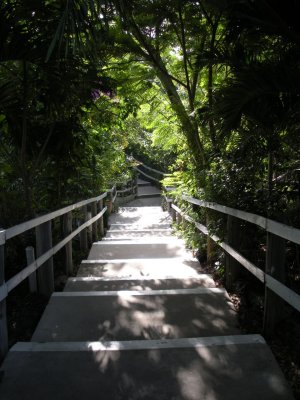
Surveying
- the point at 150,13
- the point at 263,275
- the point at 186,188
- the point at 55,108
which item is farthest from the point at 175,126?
the point at 263,275

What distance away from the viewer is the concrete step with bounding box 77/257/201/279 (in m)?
4.71

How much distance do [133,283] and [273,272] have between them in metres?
1.80

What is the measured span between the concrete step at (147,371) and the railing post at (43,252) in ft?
3.59

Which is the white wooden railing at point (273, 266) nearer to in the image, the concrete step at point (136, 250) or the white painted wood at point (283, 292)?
the white painted wood at point (283, 292)

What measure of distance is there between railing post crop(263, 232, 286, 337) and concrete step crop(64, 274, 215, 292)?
1259mm

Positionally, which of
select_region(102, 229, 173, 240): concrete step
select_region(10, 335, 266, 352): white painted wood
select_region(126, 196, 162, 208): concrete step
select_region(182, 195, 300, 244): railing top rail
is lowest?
select_region(126, 196, 162, 208): concrete step

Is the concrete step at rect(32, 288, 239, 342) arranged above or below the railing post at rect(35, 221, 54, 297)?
below

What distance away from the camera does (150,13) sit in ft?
16.7

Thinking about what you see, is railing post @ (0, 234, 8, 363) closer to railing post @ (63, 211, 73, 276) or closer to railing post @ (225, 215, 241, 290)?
railing post @ (63, 211, 73, 276)

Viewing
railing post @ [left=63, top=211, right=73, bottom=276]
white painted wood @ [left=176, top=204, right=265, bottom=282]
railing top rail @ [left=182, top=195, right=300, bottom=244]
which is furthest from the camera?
railing post @ [left=63, top=211, right=73, bottom=276]

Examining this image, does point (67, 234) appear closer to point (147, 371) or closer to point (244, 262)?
point (244, 262)

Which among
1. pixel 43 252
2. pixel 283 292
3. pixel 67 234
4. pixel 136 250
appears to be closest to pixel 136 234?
→ pixel 136 250

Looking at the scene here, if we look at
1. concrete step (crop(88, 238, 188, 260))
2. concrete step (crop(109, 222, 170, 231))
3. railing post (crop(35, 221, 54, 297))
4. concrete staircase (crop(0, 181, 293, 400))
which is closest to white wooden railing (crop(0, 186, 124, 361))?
railing post (crop(35, 221, 54, 297))

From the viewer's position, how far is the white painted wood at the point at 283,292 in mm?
2303
